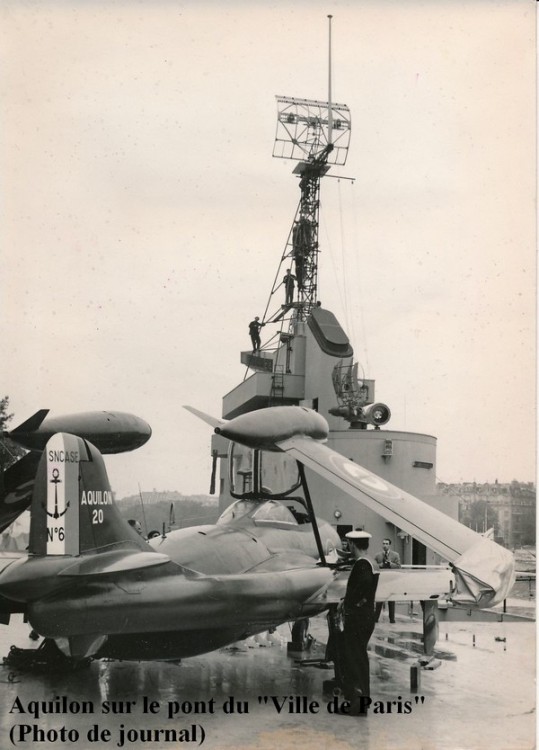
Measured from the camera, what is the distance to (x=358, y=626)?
926 cm

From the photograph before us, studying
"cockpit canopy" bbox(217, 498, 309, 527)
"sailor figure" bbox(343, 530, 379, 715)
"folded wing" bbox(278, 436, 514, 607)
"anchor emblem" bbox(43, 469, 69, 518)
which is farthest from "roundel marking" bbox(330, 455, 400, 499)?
"anchor emblem" bbox(43, 469, 69, 518)

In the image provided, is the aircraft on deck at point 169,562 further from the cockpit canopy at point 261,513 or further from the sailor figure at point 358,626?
the sailor figure at point 358,626

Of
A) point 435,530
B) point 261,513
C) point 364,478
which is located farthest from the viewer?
point 261,513

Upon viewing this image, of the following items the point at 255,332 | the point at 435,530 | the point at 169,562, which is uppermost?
the point at 255,332

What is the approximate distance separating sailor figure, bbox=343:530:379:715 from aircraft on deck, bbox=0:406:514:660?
0.80 metres

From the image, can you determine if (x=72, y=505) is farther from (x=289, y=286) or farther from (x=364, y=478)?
(x=289, y=286)

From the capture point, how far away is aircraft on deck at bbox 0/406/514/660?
27.0 ft

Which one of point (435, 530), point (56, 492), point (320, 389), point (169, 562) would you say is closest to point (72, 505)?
point (56, 492)

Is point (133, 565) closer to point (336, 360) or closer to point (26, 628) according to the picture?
point (26, 628)

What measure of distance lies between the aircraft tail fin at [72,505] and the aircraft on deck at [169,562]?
0.01m

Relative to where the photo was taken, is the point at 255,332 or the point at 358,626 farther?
the point at 255,332

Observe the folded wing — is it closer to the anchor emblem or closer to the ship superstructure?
the anchor emblem

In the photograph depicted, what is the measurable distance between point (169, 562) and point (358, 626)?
2.49 metres

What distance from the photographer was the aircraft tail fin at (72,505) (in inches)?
344
